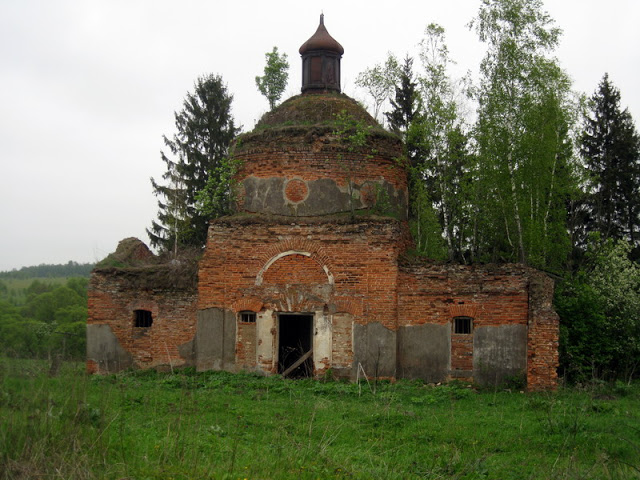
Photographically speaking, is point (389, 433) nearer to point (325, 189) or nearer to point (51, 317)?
point (325, 189)

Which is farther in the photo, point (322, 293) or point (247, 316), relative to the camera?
point (247, 316)

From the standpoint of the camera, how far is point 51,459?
197 inches

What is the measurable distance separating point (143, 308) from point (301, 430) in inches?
316

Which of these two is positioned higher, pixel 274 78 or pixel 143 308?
pixel 274 78

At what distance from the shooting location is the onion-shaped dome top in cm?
1814

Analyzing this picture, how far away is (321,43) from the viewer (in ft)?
59.5

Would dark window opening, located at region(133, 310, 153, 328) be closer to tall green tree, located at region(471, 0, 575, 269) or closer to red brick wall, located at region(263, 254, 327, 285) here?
red brick wall, located at region(263, 254, 327, 285)

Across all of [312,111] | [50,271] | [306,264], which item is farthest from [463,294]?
[50,271]

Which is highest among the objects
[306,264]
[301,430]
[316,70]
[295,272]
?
[316,70]

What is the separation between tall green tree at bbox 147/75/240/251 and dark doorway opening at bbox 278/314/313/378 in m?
11.4

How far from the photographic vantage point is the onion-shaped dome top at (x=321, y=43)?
59.5ft

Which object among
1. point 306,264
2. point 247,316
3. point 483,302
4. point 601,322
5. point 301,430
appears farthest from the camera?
point 601,322

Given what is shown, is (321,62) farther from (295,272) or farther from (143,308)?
(143,308)

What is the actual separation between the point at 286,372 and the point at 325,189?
4485mm
